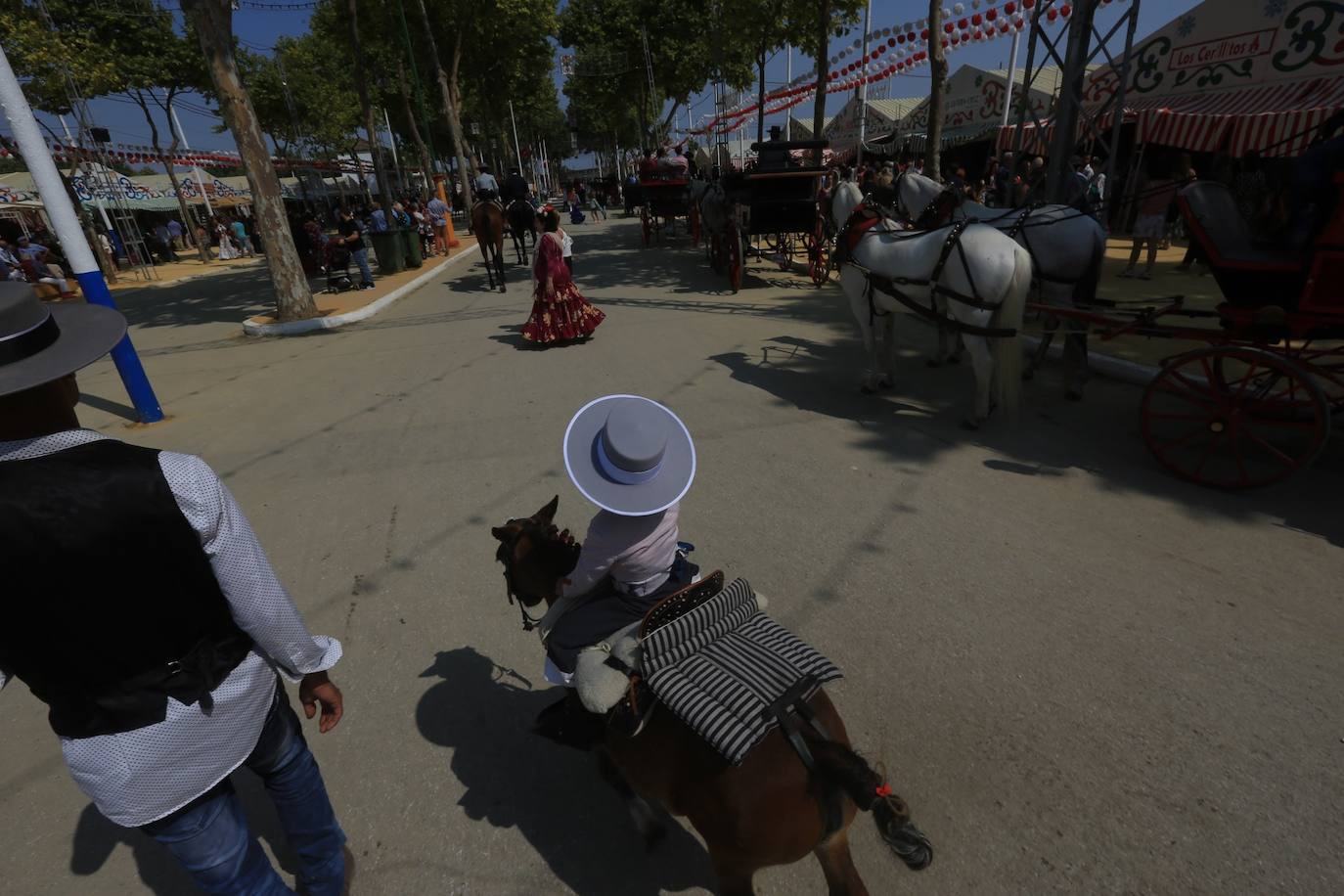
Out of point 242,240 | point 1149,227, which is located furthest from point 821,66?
point 242,240

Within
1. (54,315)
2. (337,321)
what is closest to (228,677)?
(54,315)

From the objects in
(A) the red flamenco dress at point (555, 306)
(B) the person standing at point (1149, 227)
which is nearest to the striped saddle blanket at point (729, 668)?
(A) the red flamenco dress at point (555, 306)

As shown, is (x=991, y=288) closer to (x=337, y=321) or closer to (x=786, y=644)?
(x=786, y=644)

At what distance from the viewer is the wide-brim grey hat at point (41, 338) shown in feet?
4.02

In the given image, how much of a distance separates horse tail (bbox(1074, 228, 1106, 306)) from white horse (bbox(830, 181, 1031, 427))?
132cm

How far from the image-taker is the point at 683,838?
225 centimetres

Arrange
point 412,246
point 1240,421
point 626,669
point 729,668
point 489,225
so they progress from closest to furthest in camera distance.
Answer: point 729,668 < point 626,669 < point 1240,421 < point 489,225 < point 412,246

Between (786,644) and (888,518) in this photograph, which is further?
(888,518)

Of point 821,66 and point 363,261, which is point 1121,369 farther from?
point 363,261

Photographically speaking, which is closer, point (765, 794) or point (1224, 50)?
point (765, 794)

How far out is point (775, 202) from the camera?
10414 millimetres

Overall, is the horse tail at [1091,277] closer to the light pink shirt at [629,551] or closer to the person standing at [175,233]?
the light pink shirt at [629,551]

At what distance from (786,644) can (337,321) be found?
35.2 feet

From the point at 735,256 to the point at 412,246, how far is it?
30.1 ft
